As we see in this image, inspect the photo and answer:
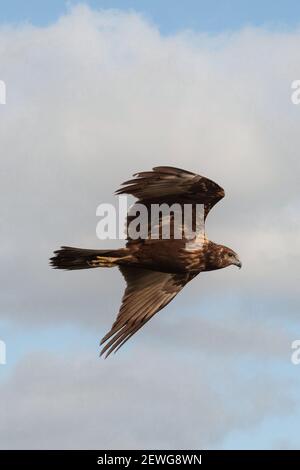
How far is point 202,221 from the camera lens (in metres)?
20.9

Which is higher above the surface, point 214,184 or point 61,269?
point 214,184

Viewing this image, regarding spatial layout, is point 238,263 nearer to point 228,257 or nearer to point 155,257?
point 228,257

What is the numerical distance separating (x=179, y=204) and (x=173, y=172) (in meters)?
1.21

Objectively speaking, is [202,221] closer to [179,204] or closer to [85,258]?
[179,204]

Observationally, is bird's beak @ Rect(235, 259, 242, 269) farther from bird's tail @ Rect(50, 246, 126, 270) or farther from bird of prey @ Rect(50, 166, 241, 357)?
bird's tail @ Rect(50, 246, 126, 270)

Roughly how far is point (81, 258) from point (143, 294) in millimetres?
2069

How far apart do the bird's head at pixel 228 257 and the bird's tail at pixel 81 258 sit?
2038mm

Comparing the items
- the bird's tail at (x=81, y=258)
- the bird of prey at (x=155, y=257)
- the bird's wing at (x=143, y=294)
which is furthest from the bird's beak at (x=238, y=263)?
the bird's tail at (x=81, y=258)

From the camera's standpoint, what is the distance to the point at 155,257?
2069 centimetres

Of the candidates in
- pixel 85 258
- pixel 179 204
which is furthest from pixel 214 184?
pixel 85 258

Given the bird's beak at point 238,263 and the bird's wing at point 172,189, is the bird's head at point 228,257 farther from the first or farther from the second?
the bird's wing at point 172,189

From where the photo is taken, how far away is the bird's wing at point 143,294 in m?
21.1

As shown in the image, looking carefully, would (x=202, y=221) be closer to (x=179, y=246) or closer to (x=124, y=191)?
(x=179, y=246)

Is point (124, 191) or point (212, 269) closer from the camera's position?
point (124, 191)
